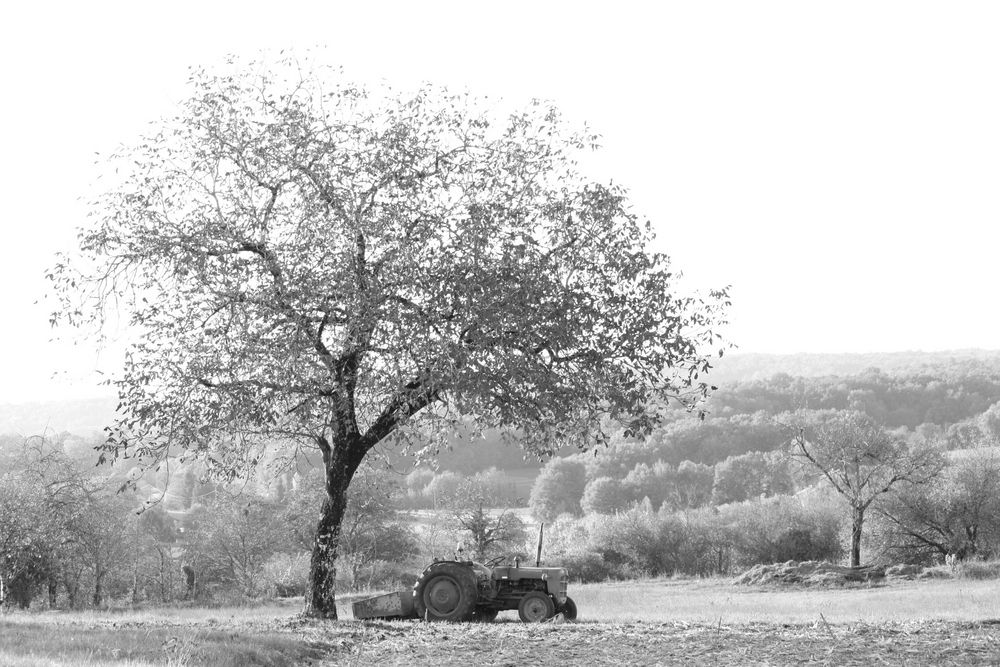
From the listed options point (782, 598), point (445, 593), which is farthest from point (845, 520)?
point (445, 593)

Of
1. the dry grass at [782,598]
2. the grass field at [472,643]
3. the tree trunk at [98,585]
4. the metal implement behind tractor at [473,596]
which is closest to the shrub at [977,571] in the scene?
the dry grass at [782,598]

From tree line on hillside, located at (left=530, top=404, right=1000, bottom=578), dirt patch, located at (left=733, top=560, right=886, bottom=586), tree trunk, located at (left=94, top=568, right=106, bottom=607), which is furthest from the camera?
tree line on hillside, located at (left=530, top=404, right=1000, bottom=578)

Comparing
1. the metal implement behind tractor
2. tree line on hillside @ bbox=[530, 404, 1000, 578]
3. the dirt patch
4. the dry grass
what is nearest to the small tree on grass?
tree line on hillside @ bbox=[530, 404, 1000, 578]

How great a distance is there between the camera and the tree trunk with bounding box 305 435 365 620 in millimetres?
17531

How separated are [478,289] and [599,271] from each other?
2493mm

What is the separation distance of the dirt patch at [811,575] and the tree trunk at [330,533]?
29.5 m

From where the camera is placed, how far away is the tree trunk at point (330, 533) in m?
17.5

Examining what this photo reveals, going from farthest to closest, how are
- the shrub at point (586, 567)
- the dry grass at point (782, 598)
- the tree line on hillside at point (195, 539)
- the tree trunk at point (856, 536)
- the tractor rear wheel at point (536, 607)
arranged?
the shrub at point (586, 567)
the tree trunk at point (856, 536)
the tree line on hillside at point (195, 539)
the dry grass at point (782, 598)
the tractor rear wheel at point (536, 607)

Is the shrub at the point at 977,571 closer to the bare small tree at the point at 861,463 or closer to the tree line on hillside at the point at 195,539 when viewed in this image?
the bare small tree at the point at 861,463

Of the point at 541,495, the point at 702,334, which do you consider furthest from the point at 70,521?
the point at 541,495

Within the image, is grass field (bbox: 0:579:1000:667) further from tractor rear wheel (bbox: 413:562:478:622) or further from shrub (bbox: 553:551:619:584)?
shrub (bbox: 553:551:619:584)

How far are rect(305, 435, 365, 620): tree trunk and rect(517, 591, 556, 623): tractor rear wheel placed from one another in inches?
142

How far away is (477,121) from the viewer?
17.1 m

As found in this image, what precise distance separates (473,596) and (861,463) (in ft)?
133
